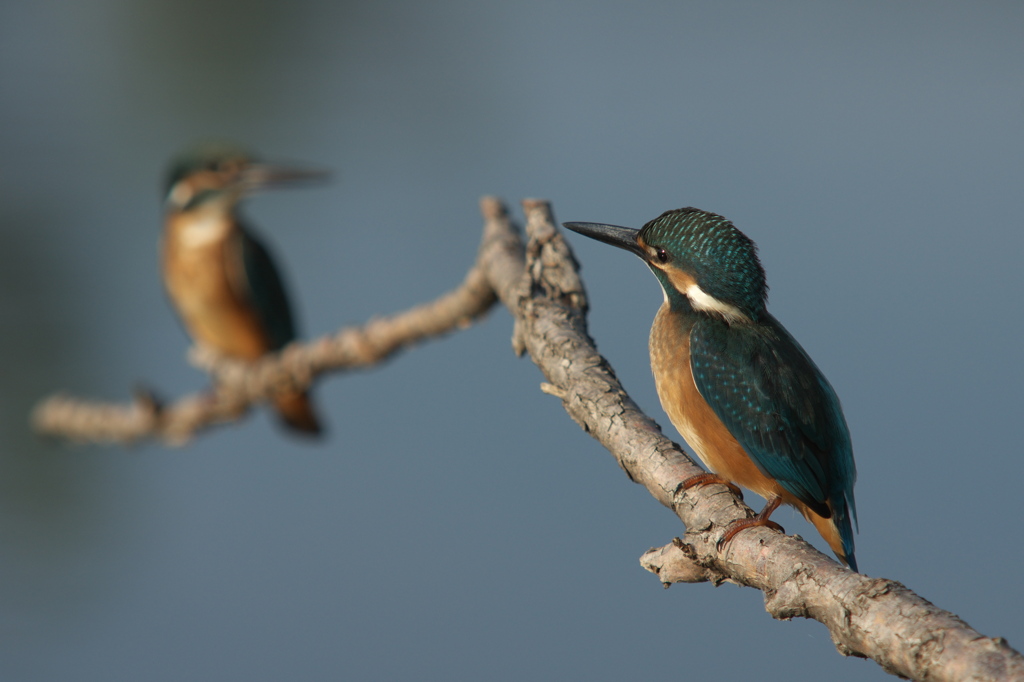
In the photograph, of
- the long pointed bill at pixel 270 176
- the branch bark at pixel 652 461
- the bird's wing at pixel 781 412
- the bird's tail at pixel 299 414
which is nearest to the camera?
the branch bark at pixel 652 461

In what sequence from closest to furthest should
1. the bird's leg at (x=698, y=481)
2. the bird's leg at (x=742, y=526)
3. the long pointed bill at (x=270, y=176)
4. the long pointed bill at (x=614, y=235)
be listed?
the bird's leg at (x=742, y=526), the bird's leg at (x=698, y=481), the long pointed bill at (x=614, y=235), the long pointed bill at (x=270, y=176)

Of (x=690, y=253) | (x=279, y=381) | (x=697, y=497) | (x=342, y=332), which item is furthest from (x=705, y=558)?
(x=279, y=381)

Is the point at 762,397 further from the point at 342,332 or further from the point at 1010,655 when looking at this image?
the point at 342,332

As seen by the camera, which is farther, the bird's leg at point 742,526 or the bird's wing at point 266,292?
the bird's wing at point 266,292

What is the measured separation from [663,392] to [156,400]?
1.52 m

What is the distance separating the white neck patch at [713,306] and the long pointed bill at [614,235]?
117 mm

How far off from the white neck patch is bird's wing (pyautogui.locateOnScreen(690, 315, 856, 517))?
0.06 m

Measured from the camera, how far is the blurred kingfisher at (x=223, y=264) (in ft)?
10.1

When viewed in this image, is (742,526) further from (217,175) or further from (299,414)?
→ (217,175)

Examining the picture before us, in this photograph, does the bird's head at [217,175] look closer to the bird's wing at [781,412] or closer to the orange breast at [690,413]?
the orange breast at [690,413]

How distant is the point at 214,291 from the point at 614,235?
203cm

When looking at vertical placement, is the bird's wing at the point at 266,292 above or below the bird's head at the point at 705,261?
above

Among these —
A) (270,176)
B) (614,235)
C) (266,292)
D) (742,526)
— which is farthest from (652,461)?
(266,292)

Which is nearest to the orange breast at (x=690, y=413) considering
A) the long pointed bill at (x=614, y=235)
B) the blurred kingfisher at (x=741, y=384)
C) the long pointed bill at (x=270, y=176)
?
the blurred kingfisher at (x=741, y=384)
